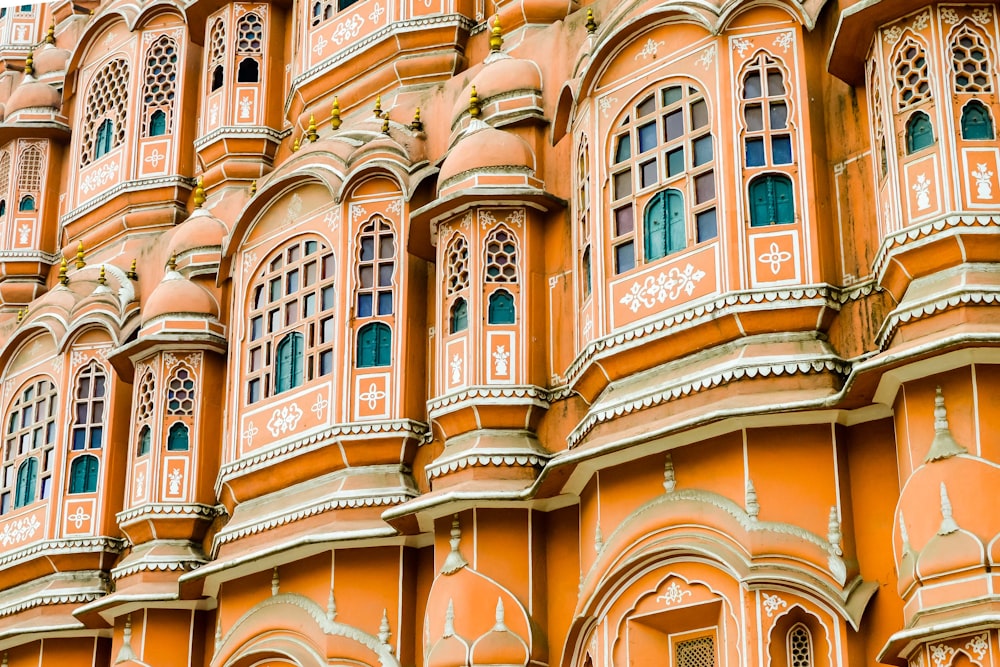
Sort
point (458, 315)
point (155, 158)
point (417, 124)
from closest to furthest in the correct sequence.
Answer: point (458, 315) < point (417, 124) < point (155, 158)

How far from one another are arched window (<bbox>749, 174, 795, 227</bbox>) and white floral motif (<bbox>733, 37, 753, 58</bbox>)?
1132 mm

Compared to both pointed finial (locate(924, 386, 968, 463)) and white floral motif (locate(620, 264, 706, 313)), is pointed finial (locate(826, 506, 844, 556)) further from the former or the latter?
white floral motif (locate(620, 264, 706, 313))

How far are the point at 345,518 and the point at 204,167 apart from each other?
6901 mm

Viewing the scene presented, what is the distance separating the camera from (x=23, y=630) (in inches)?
719

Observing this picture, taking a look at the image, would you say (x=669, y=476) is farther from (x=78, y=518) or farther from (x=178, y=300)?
(x=78, y=518)

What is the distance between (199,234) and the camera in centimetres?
1888

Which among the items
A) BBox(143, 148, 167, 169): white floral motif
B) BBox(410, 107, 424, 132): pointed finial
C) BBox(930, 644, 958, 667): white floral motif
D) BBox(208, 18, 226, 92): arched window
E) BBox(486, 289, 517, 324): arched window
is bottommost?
BBox(930, 644, 958, 667): white floral motif

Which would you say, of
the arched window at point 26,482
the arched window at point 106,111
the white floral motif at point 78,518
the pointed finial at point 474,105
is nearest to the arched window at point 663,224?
the pointed finial at point 474,105

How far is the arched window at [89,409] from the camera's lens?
747 inches

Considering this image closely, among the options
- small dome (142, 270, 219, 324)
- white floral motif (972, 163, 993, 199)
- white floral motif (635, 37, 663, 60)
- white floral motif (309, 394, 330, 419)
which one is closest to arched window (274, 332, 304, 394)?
white floral motif (309, 394, 330, 419)

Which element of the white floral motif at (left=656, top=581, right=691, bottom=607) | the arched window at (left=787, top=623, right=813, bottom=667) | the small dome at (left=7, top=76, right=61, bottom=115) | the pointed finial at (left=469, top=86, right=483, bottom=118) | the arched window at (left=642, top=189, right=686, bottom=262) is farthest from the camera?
the small dome at (left=7, top=76, right=61, bottom=115)

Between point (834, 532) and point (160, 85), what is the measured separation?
12.8m

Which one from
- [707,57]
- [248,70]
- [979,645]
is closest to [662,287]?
[707,57]

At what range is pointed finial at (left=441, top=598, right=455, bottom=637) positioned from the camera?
13664 millimetres
